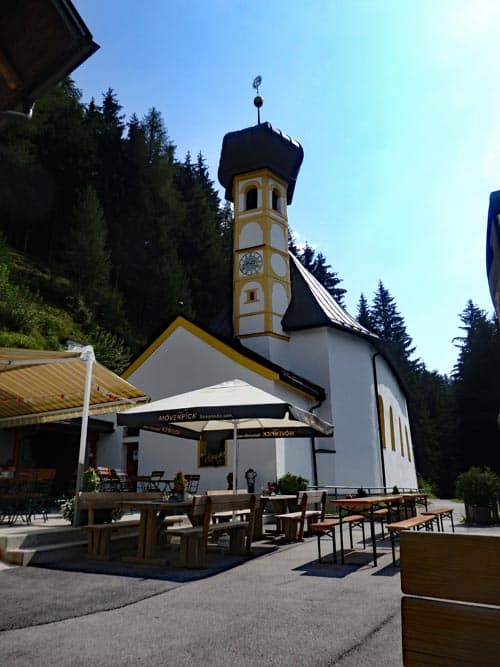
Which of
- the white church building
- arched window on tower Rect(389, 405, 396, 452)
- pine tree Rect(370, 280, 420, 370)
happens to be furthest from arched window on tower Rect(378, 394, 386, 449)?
pine tree Rect(370, 280, 420, 370)

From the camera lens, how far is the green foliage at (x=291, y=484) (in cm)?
1320

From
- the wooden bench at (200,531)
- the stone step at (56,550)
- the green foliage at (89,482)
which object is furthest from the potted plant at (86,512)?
the wooden bench at (200,531)

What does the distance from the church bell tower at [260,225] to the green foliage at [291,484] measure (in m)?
6.04

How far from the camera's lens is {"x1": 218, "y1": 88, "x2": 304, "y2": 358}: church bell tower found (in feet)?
62.3

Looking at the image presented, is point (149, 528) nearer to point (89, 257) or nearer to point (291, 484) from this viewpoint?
point (291, 484)

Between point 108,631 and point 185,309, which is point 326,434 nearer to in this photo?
point 108,631

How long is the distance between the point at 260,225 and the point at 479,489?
1237cm

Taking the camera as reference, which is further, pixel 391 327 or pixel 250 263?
pixel 391 327

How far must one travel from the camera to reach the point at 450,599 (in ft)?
4.28

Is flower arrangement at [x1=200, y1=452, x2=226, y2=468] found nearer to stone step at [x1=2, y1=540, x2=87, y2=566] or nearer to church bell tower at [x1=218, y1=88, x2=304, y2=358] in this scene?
church bell tower at [x1=218, y1=88, x2=304, y2=358]

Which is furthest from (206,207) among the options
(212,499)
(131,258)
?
(212,499)

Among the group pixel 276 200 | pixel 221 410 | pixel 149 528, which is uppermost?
pixel 276 200

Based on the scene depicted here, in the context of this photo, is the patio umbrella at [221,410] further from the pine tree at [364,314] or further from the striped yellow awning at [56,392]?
the pine tree at [364,314]

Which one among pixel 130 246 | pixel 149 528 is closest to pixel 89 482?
pixel 149 528
